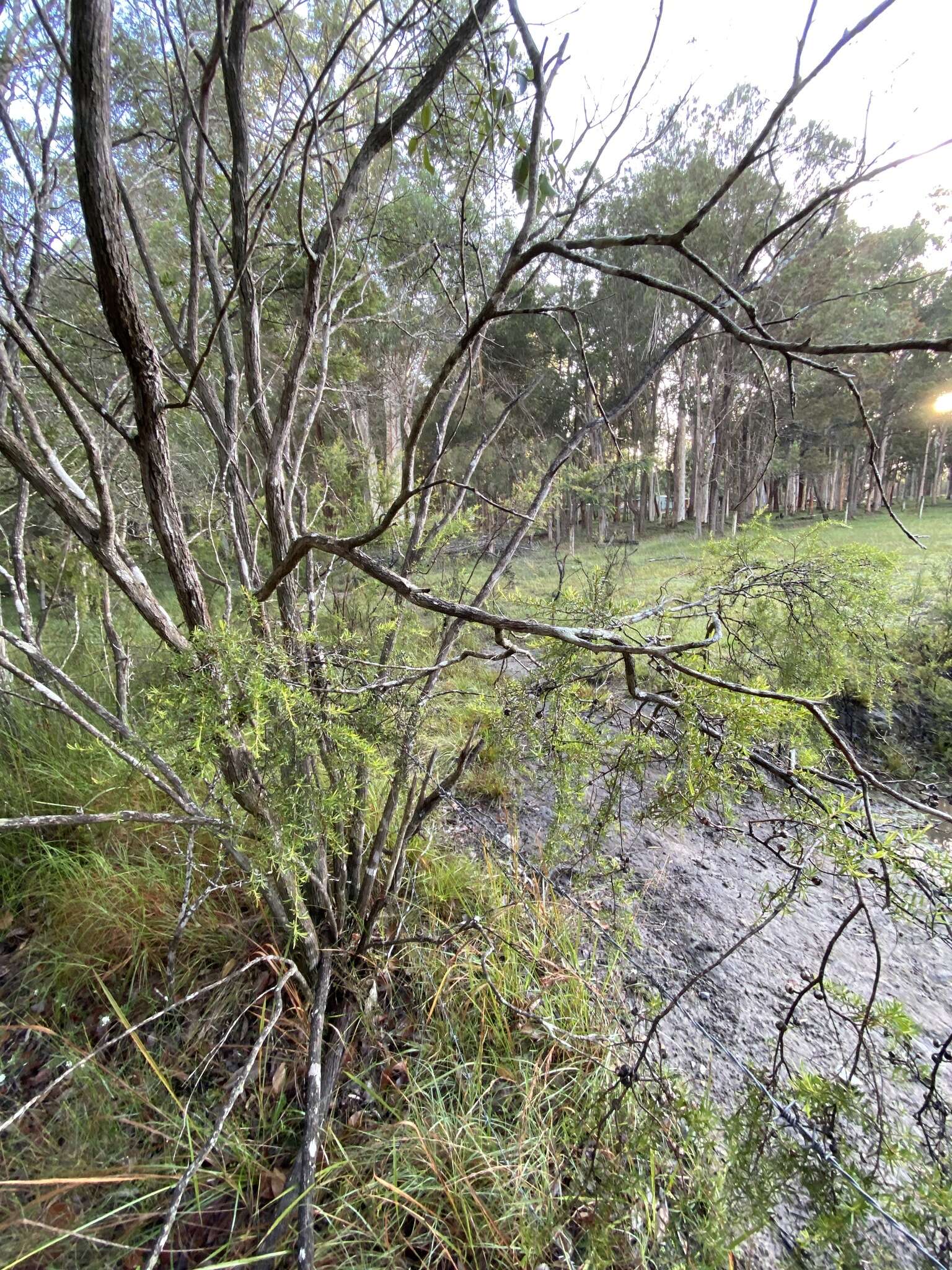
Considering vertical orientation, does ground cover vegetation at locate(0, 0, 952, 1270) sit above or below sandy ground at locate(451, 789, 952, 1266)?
above

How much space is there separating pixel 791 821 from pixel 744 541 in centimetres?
115

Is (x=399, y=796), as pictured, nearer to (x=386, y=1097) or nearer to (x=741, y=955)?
(x=386, y=1097)

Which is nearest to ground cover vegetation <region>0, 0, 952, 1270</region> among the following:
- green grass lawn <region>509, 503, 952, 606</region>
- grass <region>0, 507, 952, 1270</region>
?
grass <region>0, 507, 952, 1270</region>

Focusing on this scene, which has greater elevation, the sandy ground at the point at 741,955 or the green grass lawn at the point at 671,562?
the green grass lawn at the point at 671,562

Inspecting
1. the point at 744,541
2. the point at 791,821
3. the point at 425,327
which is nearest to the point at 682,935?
the point at 791,821

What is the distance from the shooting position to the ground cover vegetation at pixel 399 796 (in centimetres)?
76

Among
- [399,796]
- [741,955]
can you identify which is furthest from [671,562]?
[399,796]

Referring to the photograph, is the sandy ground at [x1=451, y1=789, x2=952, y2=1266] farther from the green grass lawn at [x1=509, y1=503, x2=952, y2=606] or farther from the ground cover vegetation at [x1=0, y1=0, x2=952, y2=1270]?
the green grass lawn at [x1=509, y1=503, x2=952, y2=606]

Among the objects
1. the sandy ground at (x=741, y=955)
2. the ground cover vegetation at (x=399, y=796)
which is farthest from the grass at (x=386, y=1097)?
the sandy ground at (x=741, y=955)

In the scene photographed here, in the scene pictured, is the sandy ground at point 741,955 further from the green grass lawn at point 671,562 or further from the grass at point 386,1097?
the green grass lawn at point 671,562

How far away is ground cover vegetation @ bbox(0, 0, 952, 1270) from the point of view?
0.76 meters

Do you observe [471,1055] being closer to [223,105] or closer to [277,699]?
[277,699]

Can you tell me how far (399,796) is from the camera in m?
1.55

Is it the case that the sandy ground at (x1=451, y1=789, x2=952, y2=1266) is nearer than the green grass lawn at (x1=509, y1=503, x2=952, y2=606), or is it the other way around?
the sandy ground at (x1=451, y1=789, x2=952, y2=1266)
